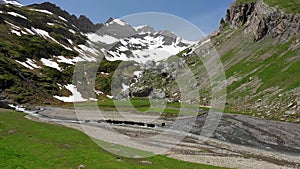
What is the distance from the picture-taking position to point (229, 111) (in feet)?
377

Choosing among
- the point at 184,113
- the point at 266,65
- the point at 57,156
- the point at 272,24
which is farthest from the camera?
the point at 272,24

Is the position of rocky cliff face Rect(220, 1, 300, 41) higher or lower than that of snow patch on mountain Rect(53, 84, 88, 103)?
higher

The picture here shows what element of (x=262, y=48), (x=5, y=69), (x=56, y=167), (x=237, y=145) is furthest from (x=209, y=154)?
(x=5, y=69)

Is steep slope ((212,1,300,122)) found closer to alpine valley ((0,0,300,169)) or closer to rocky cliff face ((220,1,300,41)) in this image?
rocky cliff face ((220,1,300,41))

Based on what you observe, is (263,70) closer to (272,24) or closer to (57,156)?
(272,24)

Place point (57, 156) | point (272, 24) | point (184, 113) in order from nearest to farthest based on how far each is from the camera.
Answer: point (57, 156)
point (184, 113)
point (272, 24)

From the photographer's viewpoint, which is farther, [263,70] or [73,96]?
[73,96]

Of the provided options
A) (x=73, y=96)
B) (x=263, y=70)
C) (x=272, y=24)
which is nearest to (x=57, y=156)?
(x=263, y=70)

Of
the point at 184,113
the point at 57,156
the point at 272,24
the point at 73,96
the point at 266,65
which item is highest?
the point at 272,24

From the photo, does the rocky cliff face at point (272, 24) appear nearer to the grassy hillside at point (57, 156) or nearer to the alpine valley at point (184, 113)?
the alpine valley at point (184, 113)

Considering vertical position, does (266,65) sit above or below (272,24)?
below

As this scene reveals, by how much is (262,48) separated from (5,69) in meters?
136

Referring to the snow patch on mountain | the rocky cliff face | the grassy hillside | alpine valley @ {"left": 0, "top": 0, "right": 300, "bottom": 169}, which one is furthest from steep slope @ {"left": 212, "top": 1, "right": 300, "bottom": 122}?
the snow patch on mountain

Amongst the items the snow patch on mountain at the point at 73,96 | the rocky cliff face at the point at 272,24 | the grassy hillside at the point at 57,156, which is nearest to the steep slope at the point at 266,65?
the rocky cliff face at the point at 272,24
